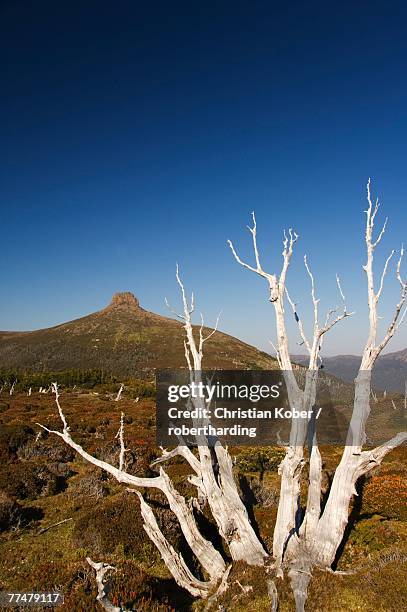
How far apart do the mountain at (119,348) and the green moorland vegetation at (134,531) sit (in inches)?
2496

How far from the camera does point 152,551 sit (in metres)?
8.45

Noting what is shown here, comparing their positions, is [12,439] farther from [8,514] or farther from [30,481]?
[8,514]

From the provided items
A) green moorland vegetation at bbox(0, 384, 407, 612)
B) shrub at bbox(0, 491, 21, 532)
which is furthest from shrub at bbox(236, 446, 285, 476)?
shrub at bbox(0, 491, 21, 532)

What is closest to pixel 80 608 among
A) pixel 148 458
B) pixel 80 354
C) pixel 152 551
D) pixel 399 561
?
pixel 152 551

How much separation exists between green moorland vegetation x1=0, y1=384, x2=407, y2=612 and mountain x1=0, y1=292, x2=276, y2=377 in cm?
6339

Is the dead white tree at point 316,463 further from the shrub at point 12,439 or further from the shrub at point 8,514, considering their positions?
the shrub at point 12,439

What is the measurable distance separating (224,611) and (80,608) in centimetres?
215

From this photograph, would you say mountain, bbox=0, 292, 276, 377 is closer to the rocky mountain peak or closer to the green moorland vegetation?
the rocky mountain peak

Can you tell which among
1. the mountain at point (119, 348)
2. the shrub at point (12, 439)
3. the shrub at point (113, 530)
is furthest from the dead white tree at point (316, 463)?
the mountain at point (119, 348)

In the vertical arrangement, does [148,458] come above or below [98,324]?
below

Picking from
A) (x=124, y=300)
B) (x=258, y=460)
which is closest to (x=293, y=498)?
(x=258, y=460)

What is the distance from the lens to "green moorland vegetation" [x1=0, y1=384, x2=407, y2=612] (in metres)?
6.49

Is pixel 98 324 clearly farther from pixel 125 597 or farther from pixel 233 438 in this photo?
pixel 125 597

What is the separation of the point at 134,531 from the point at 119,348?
111 meters
